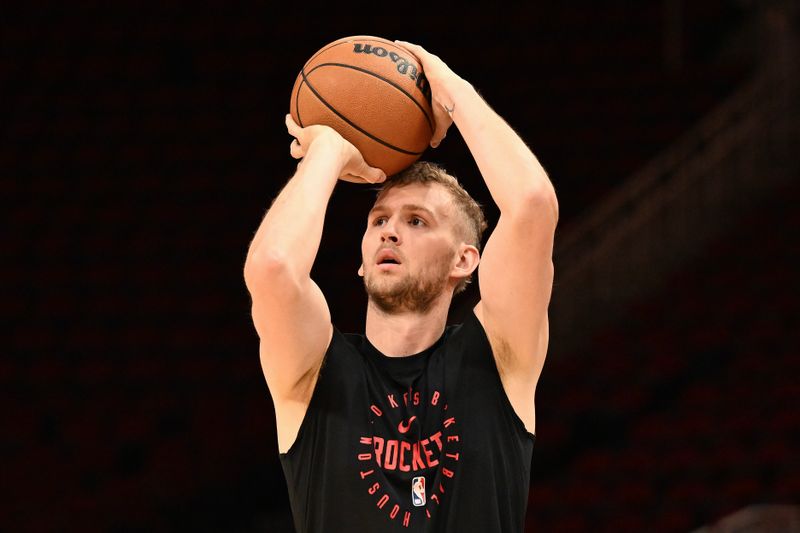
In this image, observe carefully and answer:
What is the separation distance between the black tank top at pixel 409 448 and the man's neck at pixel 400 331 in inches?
1.6

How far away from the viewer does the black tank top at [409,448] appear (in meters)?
2.63

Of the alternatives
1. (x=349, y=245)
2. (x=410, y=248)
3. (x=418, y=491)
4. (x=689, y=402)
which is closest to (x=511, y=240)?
(x=410, y=248)

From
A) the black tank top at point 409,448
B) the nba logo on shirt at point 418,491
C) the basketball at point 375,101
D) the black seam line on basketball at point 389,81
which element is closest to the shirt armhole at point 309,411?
the black tank top at point 409,448

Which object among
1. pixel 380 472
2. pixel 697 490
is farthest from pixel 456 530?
pixel 697 490

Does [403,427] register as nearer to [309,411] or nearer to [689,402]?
[309,411]

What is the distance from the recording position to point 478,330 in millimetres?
2891

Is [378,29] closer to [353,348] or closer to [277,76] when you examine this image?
[277,76]

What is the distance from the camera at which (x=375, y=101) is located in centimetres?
290

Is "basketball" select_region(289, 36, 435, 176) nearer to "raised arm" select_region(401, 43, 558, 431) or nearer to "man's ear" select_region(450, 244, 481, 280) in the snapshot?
"raised arm" select_region(401, 43, 558, 431)

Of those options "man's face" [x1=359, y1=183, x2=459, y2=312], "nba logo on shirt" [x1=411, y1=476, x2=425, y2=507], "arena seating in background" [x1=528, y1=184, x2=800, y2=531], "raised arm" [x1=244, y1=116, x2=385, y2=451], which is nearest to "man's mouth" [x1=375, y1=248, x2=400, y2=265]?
"man's face" [x1=359, y1=183, x2=459, y2=312]

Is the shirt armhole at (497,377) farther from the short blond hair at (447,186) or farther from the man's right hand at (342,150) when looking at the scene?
the man's right hand at (342,150)

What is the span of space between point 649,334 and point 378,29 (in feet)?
15.9

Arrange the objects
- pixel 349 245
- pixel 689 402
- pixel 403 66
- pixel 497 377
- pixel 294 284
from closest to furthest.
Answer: pixel 294 284 < pixel 497 377 < pixel 403 66 < pixel 689 402 < pixel 349 245

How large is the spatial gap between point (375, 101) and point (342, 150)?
0.55 ft
